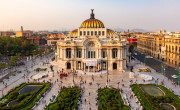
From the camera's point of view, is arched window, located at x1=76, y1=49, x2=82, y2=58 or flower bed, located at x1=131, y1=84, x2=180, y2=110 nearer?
flower bed, located at x1=131, y1=84, x2=180, y2=110

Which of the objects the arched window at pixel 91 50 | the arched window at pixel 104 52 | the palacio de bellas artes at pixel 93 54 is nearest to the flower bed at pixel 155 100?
the palacio de bellas artes at pixel 93 54

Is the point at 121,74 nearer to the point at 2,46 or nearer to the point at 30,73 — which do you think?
the point at 30,73

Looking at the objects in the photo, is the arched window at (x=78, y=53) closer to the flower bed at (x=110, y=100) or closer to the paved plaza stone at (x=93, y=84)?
the paved plaza stone at (x=93, y=84)

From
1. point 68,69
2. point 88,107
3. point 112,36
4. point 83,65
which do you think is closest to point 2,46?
point 68,69

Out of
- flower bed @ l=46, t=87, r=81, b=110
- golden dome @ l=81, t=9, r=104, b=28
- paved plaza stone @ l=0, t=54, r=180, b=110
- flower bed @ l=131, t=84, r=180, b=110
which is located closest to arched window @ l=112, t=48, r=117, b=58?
paved plaza stone @ l=0, t=54, r=180, b=110

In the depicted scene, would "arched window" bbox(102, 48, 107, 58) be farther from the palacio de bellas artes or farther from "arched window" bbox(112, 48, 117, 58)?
"arched window" bbox(112, 48, 117, 58)
